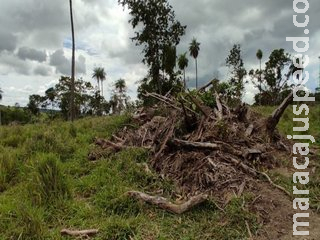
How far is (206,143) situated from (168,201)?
157 centimetres

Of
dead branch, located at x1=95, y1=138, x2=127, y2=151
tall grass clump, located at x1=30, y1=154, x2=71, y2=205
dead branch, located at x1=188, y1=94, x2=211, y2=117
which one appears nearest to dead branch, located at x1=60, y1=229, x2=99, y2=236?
tall grass clump, located at x1=30, y1=154, x2=71, y2=205

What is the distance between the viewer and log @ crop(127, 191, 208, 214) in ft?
15.4

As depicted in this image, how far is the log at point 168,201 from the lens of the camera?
468cm

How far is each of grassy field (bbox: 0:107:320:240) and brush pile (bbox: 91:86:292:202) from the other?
1.21ft

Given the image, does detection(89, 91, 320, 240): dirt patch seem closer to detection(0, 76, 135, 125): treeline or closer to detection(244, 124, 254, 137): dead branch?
detection(244, 124, 254, 137): dead branch

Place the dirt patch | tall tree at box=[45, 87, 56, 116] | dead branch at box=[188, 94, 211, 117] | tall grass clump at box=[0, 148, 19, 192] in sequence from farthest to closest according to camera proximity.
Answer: tall tree at box=[45, 87, 56, 116], dead branch at box=[188, 94, 211, 117], tall grass clump at box=[0, 148, 19, 192], the dirt patch

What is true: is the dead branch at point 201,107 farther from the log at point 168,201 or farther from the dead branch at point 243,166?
the log at point 168,201

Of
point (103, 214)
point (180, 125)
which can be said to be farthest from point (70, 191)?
point (180, 125)

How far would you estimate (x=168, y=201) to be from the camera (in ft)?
16.1

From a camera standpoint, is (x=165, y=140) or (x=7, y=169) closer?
(x=7, y=169)

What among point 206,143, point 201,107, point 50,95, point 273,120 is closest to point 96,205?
point 206,143

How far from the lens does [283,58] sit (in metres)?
35.7

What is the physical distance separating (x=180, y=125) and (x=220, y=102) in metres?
1.47

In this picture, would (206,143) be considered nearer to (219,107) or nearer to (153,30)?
(219,107)
